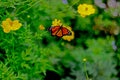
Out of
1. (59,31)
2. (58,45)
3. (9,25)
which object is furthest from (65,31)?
(58,45)

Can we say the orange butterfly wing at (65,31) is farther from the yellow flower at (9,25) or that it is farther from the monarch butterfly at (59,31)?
the yellow flower at (9,25)

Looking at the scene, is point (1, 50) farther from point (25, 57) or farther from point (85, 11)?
point (85, 11)

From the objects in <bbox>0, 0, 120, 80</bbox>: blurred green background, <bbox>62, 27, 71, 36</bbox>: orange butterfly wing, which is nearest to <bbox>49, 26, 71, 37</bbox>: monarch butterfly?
<bbox>62, 27, 71, 36</bbox>: orange butterfly wing

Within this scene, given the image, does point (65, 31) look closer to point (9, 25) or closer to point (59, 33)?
point (59, 33)

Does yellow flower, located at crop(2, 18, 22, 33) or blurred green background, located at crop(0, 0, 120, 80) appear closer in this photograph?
yellow flower, located at crop(2, 18, 22, 33)

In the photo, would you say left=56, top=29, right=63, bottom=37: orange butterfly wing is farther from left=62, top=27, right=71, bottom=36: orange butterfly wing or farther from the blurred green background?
the blurred green background

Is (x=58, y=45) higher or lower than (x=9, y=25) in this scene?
lower

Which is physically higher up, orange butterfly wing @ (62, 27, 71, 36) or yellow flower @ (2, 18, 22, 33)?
yellow flower @ (2, 18, 22, 33)

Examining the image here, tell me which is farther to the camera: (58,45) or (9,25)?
(58,45)

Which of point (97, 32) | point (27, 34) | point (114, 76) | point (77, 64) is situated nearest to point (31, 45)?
point (27, 34)
